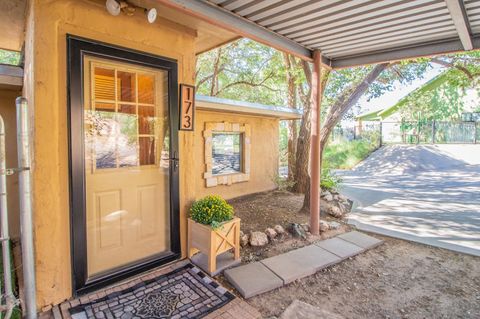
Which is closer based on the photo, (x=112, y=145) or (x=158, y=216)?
(x=112, y=145)

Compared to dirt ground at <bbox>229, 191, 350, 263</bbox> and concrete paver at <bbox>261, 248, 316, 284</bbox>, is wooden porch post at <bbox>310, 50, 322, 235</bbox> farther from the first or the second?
concrete paver at <bbox>261, 248, 316, 284</bbox>

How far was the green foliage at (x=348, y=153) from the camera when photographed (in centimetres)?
1210

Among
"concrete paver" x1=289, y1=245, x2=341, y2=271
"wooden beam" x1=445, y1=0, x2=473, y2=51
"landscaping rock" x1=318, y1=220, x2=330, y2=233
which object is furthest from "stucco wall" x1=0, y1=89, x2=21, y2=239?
"wooden beam" x1=445, y1=0, x2=473, y2=51

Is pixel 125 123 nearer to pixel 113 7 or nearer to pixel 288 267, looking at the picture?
pixel 113 7

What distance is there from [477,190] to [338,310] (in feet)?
22.9

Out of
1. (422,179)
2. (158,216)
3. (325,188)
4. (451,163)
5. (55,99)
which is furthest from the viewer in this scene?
(451,163)

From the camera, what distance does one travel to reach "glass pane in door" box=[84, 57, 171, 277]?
250cm

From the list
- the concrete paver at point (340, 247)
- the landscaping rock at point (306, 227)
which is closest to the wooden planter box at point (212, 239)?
the concrete paver at point (340, 247)

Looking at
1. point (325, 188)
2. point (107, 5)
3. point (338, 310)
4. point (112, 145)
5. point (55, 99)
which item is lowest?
point (338, 310)

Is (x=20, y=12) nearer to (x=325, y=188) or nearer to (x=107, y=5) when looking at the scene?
(x=107, y=5)

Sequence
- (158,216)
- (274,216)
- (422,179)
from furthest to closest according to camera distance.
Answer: (422,179) → (274,216) → (158,216)

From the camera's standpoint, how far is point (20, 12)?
3.11 meters

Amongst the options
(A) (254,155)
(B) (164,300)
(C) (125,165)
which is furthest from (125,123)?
(A) (254,155)

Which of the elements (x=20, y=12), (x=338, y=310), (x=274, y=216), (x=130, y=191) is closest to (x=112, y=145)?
(x=130, y=191)
